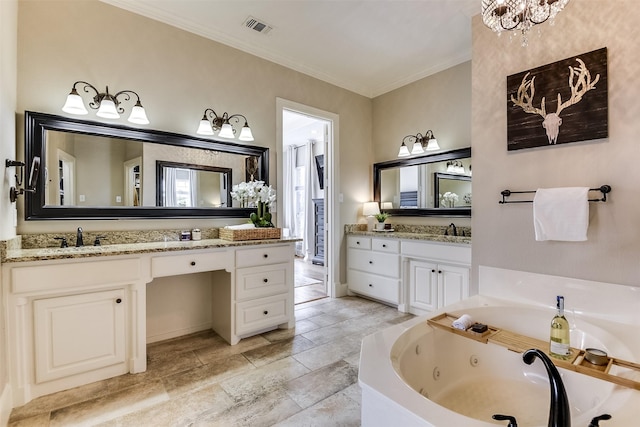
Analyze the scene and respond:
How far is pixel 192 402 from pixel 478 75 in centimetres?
293

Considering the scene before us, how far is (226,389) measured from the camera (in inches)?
77.2

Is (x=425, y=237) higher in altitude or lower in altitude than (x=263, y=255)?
higher

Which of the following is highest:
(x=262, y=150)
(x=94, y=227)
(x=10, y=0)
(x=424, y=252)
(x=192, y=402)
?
(x=10, y=0)

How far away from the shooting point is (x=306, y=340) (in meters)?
2.68

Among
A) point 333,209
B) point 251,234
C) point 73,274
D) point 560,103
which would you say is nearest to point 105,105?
point 73,274

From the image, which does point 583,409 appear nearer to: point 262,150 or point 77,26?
point 262,150

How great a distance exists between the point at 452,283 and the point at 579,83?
1893 millimetres

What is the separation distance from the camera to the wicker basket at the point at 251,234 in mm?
2684

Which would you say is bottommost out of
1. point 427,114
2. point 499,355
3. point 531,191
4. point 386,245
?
point 499,355

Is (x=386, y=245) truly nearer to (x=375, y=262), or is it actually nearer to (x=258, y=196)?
(x=375, y=262)

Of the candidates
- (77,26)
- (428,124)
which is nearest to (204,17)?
(77,26)

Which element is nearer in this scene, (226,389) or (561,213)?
(561,213)

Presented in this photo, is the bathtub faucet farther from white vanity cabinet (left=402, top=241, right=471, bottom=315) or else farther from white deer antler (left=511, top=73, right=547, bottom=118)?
white vanity cabinet (left=402, top=241, right=471, bottom=315)

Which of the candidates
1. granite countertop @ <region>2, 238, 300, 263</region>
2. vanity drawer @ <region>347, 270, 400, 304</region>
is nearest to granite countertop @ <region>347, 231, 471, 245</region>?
vanity drawer @ <region>347, 270, 400, 304</region>
